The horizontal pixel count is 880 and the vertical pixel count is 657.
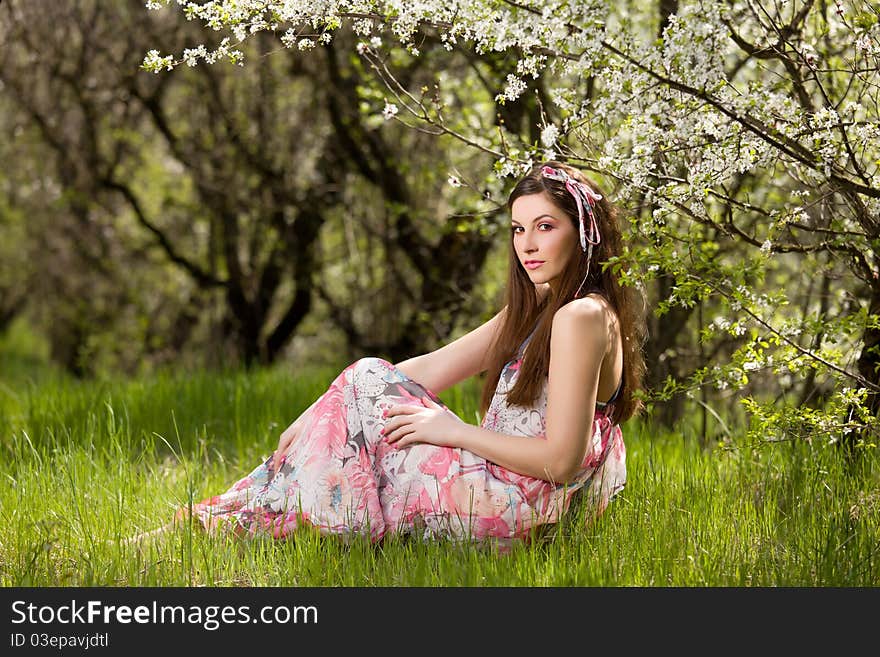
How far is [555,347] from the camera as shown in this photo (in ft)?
9.21

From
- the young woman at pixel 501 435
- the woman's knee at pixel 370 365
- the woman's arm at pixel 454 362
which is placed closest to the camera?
the young woman at pixel 501 435

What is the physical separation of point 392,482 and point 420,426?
211 millimetres

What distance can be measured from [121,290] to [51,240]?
0.69 m

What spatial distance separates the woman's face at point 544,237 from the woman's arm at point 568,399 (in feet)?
0.71

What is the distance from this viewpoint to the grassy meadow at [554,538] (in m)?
2.71

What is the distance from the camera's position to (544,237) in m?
3.01

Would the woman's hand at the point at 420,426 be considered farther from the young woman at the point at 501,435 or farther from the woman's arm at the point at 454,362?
the woman's arm at the point at 454,362

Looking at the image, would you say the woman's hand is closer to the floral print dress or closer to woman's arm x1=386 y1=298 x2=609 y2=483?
the floral print dress

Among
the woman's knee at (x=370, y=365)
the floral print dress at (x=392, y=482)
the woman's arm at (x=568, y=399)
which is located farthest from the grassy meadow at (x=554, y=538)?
the woman's knee at (x=370, y=365)

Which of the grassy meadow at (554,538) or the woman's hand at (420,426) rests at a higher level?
the woman's hand at (420,426)

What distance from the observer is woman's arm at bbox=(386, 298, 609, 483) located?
2777 mm

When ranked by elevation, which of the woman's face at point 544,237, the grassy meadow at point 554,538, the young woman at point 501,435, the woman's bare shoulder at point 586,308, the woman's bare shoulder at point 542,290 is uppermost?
the woman's face at point 544,237
